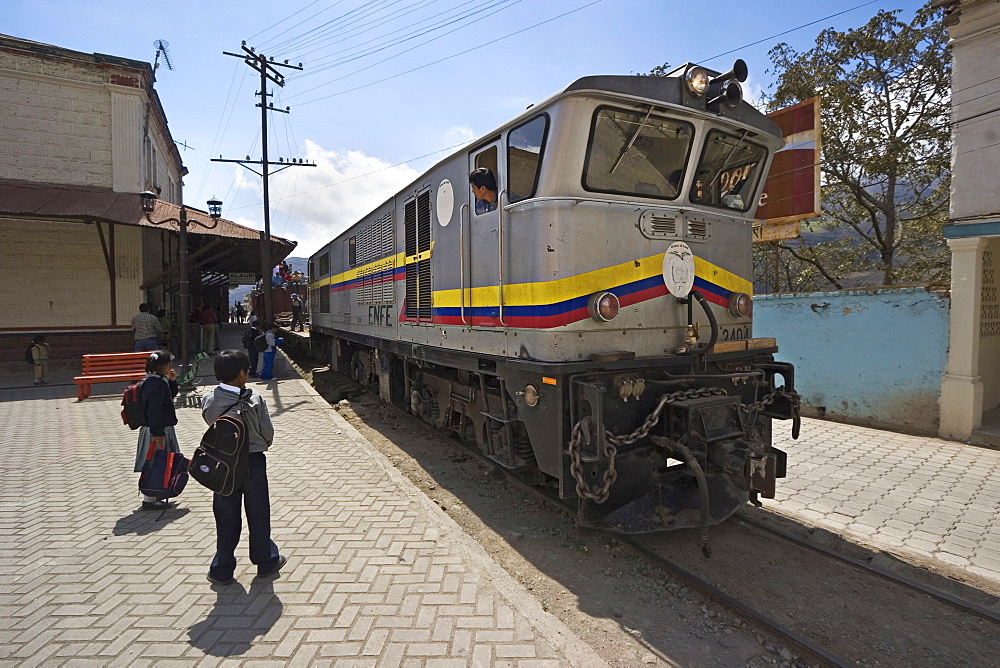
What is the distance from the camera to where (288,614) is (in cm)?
312

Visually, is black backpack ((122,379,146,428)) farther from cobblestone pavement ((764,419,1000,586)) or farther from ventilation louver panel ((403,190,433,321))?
cobblestone pavement ((764,419,1000,586))

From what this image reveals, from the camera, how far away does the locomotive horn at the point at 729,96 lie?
411 centimetres

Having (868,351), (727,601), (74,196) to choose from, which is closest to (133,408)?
(727,601)

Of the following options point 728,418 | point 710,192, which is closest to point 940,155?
point 710,192

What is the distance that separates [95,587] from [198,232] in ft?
38.1

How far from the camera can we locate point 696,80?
160 inches

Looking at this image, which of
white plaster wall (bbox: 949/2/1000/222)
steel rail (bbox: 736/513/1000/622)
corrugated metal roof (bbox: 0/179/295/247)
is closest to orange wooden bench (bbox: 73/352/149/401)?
corrugated metal roof (bbox: 0/179/295/247)

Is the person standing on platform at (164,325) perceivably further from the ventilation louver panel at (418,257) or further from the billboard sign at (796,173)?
the billboard sign at (796,173)

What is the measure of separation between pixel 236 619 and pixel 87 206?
44.2 ft

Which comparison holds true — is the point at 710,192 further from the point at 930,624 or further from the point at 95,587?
the point at 95,587

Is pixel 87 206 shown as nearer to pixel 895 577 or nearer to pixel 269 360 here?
pixel 269 360

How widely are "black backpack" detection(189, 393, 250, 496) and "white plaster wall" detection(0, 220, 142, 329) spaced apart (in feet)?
45.0

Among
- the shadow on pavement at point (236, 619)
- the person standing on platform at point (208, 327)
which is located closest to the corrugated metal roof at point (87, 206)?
the person standing on platform at point (208, 327)

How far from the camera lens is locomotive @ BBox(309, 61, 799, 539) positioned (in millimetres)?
3838
